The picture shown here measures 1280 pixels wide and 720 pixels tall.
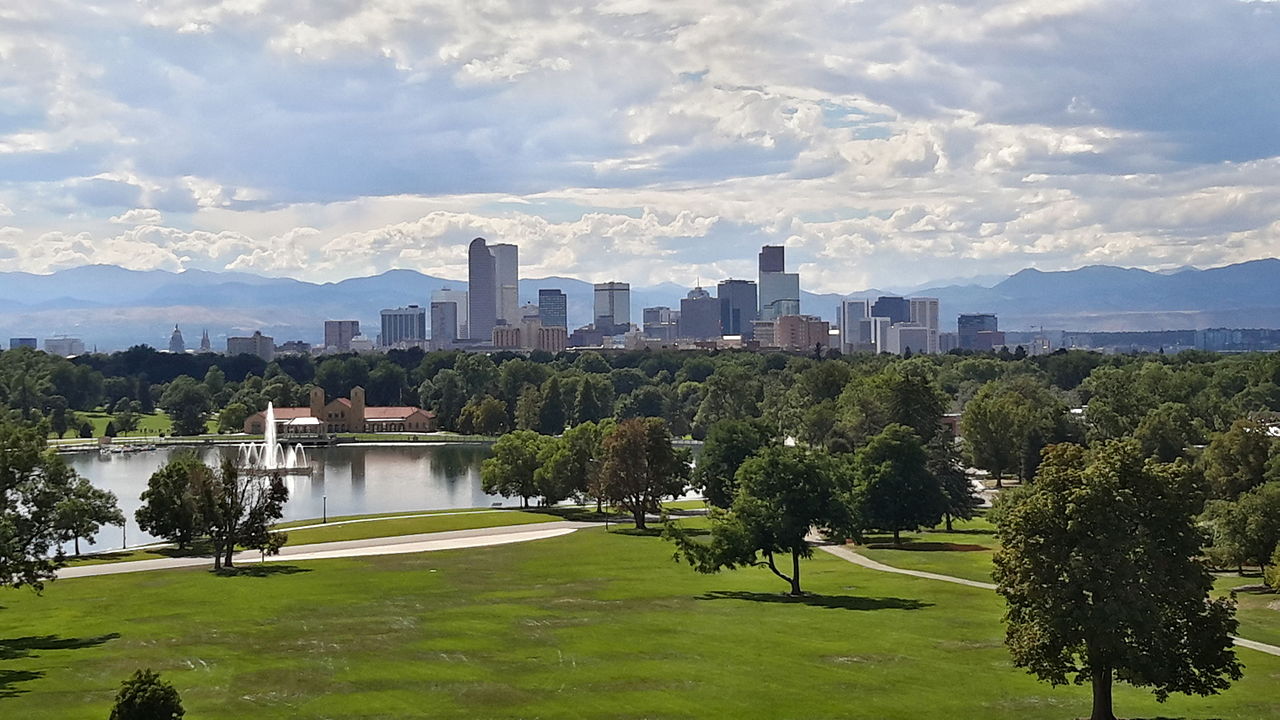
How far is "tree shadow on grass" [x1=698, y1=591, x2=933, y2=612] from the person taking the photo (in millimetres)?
44625

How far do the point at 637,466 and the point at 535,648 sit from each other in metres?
38.1

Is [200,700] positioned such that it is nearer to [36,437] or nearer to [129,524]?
[36,437]

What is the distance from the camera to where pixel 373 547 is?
211ft

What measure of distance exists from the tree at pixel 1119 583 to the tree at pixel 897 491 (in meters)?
35.2

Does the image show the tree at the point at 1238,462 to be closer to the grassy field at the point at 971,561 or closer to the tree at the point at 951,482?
the grassy field at the point at 971,561

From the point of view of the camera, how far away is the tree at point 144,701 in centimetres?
2150

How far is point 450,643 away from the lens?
37.1 m

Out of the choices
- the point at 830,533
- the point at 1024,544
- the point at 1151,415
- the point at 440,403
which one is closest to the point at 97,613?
the point at 830,533

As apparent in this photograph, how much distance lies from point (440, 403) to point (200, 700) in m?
156

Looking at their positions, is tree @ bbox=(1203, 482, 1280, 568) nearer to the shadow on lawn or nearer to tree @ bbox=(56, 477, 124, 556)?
the shadow on lawn

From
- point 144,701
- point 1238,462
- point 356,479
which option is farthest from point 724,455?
point 144,701

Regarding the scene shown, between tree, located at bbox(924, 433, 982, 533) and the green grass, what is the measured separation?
22.3 metres

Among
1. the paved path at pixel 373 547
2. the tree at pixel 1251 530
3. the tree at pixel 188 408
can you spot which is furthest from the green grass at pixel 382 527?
the tree at pixel 188 408

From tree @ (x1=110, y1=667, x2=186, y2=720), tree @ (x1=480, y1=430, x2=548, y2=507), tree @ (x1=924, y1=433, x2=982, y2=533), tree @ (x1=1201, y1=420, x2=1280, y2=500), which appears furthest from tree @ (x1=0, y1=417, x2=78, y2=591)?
tree @ (x1=1201, y1=420, x2=1280, y2=500)
